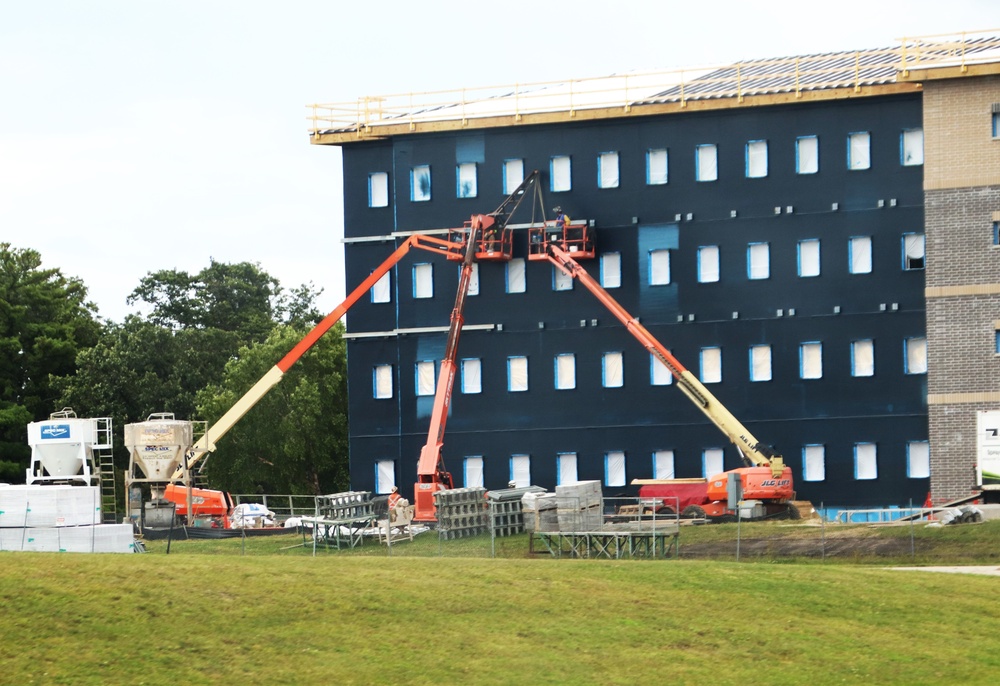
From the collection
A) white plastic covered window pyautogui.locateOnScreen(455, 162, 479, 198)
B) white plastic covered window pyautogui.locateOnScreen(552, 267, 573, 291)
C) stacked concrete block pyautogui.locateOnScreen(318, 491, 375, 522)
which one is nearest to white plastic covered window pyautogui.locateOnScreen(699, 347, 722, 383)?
white plastic covered window pyautogui.locateOnScreen(552, 267, 573, 291)

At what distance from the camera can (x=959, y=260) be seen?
59000mm

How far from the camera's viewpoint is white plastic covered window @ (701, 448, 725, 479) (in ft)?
203

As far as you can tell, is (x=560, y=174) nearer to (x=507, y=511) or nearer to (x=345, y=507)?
(x=507, y=511)

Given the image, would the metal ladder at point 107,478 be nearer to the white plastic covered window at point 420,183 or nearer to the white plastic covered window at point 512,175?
the white plastic covered window at point 420,183

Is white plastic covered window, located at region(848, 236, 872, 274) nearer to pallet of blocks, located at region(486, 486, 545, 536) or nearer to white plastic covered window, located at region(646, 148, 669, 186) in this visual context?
white plastic covered window, located at region(646, 148, 669, 186)

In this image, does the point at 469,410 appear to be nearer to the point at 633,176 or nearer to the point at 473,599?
the point at 633,176

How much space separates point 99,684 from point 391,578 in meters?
9.77

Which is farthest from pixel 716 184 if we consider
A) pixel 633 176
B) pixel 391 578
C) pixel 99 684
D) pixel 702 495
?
pixel 99 684

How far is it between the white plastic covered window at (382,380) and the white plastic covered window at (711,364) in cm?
1307

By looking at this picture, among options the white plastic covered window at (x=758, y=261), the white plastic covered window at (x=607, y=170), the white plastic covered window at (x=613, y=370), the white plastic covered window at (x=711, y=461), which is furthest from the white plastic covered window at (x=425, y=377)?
the white plastic covered window at (x=758, y=261)

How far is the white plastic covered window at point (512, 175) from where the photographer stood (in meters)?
64.9

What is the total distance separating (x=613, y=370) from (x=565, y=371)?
194 cm

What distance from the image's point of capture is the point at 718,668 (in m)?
26.8

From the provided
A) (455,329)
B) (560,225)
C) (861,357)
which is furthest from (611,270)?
(861,357)
